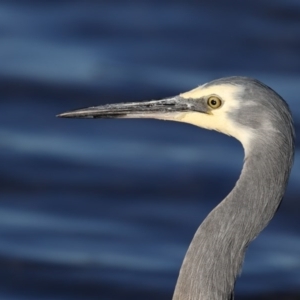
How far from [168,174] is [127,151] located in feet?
1.30

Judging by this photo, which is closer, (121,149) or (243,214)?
(243,214)

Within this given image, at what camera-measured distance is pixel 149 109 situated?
17.5ft

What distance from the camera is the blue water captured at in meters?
7.77

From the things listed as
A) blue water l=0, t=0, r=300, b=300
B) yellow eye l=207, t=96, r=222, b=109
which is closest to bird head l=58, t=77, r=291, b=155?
yellow eye l=207, t=96, r=222, b=109

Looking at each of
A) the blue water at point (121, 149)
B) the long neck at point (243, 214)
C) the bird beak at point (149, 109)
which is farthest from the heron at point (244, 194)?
the blue water at point (121, 149)

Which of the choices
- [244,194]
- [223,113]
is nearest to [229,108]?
[223,113]

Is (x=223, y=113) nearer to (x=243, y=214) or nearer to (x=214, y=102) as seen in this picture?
(x=214, y=102)

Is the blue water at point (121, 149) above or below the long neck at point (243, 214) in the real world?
above

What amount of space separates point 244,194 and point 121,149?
3.72 metres

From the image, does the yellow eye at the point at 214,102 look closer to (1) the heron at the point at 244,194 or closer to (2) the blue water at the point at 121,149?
(1) the heron at the point at 244,194

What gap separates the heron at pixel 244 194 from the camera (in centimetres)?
493

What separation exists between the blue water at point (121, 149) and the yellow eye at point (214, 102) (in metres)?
2.73

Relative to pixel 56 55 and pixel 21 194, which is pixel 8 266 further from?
pixel 56 55

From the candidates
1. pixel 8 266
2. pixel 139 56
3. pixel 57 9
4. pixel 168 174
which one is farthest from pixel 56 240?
pixel 57 9
